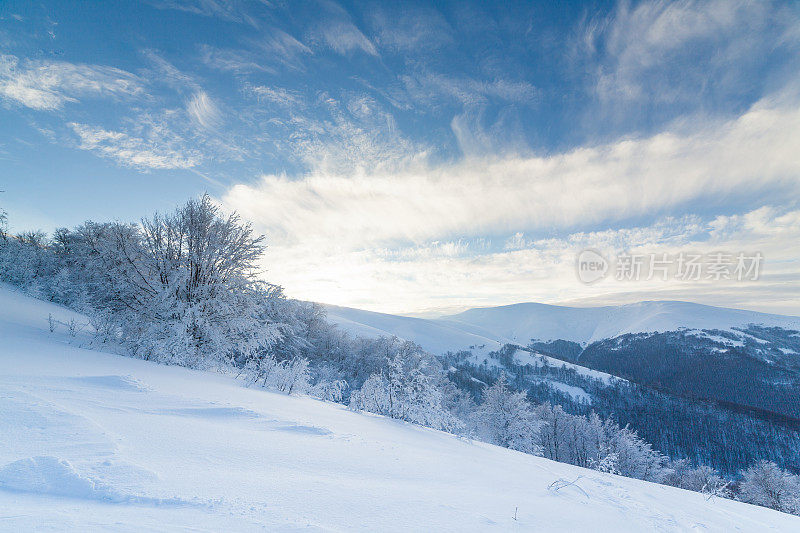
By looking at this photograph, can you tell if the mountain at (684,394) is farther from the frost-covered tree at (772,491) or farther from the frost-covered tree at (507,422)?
the frost-covered tree at (772,491)

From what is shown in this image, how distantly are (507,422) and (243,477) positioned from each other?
36.3 m

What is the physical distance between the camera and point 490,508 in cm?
257

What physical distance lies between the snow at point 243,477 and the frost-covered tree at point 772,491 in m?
37.8

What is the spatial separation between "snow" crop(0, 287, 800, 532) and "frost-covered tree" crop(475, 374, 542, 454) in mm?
28979

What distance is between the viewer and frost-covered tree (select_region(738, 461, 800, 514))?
26.8m

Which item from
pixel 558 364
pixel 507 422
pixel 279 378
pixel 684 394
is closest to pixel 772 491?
pixel 507 422

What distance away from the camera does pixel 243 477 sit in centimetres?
228

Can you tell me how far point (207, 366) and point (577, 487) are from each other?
10700 millimetres

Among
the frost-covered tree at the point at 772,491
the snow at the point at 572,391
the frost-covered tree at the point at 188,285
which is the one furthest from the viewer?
the snow at the point at 572,391

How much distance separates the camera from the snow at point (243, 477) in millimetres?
1633

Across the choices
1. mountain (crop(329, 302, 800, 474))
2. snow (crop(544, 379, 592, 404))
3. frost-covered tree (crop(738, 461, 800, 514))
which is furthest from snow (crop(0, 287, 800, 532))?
snow (crop(544, 379, 592, 404))

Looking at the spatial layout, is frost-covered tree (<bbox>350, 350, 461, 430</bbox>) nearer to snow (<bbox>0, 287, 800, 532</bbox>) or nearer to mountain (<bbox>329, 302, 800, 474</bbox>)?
snow (<bbox>0, 287, 800, 532</bbox>)

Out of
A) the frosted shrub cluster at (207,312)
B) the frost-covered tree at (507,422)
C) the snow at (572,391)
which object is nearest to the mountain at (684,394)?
the snow at (572,391)

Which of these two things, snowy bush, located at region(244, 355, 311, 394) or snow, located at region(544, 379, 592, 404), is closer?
snowy bush, located at region(244, 355, 311, 394)
